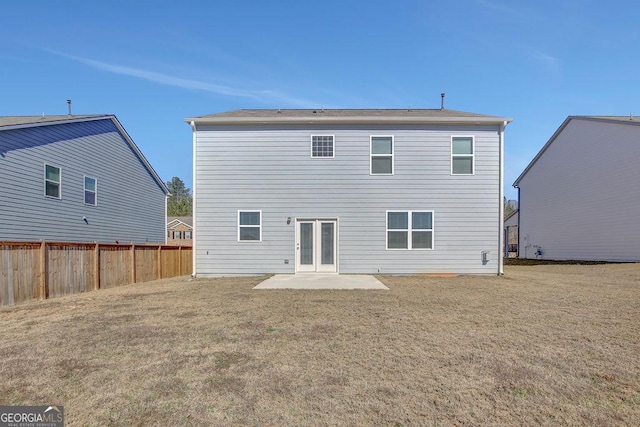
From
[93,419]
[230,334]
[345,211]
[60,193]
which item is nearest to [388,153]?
[345,211]

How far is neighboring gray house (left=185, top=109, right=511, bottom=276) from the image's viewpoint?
10.8m

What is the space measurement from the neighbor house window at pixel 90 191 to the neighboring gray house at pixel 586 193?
22750 millimetres

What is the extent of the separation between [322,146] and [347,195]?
1.81 m

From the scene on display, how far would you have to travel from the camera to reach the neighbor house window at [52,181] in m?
11.4

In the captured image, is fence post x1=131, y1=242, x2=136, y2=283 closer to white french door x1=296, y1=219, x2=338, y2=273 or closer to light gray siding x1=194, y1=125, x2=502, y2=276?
light gray siding x1=194, y1=125, x2=502, y2=276

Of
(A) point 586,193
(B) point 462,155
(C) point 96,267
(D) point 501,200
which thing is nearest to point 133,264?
(C) point 96,267

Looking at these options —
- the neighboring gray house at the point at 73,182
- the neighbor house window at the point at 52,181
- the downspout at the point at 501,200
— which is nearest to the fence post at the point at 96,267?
the neighboring gray house at the point at 73,182

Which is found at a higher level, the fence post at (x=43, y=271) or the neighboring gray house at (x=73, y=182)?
the neighboring gray house at (x=73, y=182)

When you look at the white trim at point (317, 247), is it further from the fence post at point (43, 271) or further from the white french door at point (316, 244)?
the fence post at point (43, 271)

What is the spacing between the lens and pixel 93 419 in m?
2.48

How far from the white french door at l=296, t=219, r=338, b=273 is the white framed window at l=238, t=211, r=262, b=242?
1265 millimetres

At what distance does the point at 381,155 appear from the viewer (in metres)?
10.9

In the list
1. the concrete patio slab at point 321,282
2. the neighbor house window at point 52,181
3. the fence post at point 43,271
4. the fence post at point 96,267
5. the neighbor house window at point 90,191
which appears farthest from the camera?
the neighbor house window at point 90,191

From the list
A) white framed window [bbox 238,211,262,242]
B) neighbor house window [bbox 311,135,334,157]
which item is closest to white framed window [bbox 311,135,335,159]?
neighbor house window [bbox 311,135,334,157]
